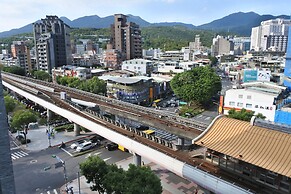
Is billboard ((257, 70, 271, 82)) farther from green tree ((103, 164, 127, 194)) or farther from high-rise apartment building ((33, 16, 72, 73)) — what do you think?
high-rise apartment building ((33, 16, 72, 73))

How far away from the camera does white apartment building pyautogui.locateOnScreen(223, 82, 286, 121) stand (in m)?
47.1

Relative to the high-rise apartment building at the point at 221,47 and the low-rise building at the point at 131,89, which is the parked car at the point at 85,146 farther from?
the high-rise apartment building at the point at 221,47

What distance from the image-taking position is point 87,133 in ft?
148

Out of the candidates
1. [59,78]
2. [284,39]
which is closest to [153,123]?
[59,78]

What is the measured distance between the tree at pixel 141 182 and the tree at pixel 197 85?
1678 inches

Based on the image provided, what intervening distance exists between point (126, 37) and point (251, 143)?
109904 mm

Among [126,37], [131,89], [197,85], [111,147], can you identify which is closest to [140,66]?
[131,89]

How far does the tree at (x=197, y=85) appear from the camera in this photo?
196ft

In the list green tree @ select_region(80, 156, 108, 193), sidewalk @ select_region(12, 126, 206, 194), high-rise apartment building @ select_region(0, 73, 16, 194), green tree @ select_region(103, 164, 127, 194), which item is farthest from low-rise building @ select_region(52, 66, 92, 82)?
high-rise apartment building @ select_region(0, 73, 16, 194)

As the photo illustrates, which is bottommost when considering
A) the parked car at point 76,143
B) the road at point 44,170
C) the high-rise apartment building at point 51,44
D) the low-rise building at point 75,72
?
the road at point 44,170

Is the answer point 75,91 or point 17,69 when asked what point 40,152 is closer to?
point 75,91

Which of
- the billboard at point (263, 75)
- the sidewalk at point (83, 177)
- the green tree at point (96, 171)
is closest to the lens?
the green tree at point (96, 171)

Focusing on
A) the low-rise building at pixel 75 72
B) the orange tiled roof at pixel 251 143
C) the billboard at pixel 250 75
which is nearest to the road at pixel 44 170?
the orange tiled roof at pixel 251 143

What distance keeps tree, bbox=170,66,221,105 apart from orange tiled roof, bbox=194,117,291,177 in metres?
38.3
